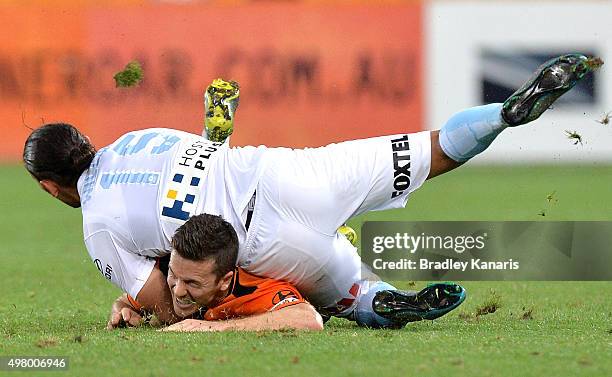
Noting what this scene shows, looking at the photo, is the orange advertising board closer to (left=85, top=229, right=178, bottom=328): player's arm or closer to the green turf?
the green turf

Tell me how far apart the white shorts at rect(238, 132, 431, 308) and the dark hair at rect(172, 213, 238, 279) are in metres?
0.23

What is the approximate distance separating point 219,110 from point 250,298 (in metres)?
1.54

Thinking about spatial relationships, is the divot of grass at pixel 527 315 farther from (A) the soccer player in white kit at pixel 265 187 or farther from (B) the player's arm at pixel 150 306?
(B) the player's arm at pixel 150 306

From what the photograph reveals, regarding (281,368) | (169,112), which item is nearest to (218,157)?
(281,368)

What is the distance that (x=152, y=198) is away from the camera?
21.9 ft

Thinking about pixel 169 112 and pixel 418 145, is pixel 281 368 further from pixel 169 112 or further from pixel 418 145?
pixel 169 112

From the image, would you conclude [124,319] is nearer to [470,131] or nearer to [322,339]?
[322,339]

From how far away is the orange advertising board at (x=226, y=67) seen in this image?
21.4 m

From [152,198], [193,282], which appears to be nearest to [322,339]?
[193,282]

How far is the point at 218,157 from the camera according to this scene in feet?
22.4

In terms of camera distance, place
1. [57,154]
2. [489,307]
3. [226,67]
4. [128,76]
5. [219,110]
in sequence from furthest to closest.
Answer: [226,67] < [128,76] < [219,110] < [489,307] < [57,154]

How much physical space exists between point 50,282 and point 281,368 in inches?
185

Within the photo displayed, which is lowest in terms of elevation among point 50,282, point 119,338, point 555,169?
point 555,169

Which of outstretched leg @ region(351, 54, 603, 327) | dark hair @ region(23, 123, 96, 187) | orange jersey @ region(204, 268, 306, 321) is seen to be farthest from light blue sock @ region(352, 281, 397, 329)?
dark hair @ region(23, 123, 96, 187)
